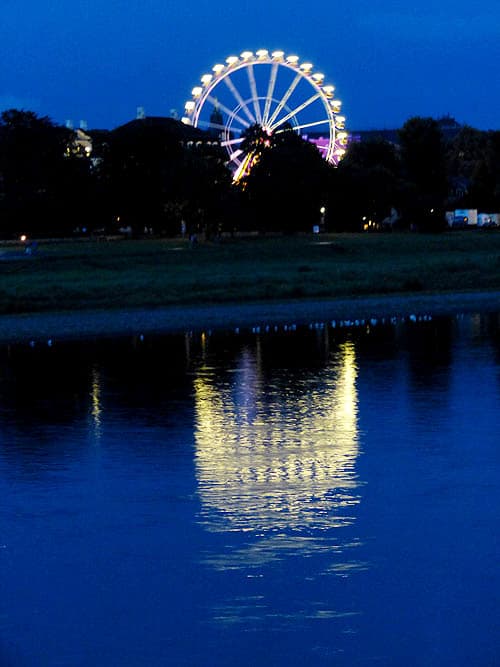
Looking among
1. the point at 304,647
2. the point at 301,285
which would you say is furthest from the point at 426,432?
the point at 301,285

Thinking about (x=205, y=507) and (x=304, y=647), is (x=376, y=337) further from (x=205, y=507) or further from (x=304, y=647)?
(x=304, y=647)

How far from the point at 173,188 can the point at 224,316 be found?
40555mm

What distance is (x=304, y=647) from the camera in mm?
9500

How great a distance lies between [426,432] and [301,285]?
28578 mm

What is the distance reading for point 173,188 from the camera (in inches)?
3081

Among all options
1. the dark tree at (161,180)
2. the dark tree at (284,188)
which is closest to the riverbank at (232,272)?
the dark tree at (161,180)

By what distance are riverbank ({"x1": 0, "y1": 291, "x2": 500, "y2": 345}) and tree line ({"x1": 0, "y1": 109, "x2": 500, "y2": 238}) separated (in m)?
34.6

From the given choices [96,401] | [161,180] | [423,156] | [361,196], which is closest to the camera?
[96,401]

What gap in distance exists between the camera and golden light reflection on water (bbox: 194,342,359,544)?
13.2m

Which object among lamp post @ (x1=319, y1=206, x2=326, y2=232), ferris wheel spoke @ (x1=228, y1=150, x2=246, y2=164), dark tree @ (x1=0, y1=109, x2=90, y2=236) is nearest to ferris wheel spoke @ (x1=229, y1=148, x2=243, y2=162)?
ferris wheel spoke @ (x1=228, y1=150, x2=246, y2=164)

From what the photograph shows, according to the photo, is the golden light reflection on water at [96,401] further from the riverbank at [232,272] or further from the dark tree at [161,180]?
the dark tree at [161,180]

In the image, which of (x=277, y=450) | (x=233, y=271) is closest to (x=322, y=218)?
(x=233, y=271)

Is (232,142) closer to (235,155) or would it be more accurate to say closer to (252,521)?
(235,155)

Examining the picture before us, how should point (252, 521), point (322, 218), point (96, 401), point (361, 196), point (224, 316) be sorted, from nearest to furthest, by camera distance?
point (252, 521) < point (96, 401) < point (224, 316) < point (361, 196) < point (322, 218)
